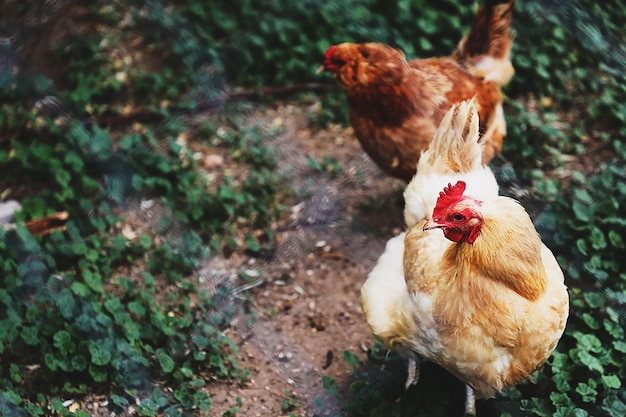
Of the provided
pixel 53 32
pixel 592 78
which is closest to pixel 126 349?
pixel 53 32

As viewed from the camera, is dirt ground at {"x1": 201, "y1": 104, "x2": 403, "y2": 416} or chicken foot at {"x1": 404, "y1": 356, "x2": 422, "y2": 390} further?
dirt ground at {"x1": 201, "y1": 104, "x2": 403, "y2": 416}

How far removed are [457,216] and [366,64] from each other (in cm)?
126

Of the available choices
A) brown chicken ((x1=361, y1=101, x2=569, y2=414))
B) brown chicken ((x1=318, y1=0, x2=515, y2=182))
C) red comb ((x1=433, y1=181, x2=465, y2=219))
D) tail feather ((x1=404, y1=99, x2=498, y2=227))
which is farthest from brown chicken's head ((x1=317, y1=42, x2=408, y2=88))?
red comb ((x1=433, y1=181, x2=465, y2=219))

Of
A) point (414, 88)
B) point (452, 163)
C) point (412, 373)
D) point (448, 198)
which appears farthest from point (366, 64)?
point (412, 373)

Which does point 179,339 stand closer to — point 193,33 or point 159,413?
point 159,413

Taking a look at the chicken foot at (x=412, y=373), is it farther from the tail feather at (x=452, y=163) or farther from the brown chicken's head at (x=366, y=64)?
the brown chicken's head at (x=366, y=64)

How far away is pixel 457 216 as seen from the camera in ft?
6.67

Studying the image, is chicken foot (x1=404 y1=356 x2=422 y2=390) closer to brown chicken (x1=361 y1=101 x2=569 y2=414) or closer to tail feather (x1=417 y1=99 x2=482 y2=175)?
brown chicken (x1=361 y1=101 x2=569 y2=414)

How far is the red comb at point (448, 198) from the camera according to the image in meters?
2.07

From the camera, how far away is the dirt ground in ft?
8.97

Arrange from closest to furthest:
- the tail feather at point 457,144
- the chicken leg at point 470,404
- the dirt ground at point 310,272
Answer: the tail feather at point 457,144
the chicken leg at point 470,404
the dirt ground at point 310,272

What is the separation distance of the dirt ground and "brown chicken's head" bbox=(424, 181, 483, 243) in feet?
2.88

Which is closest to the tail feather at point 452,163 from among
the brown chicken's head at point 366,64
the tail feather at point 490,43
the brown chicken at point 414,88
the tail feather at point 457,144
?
the tail feather at point 457,144

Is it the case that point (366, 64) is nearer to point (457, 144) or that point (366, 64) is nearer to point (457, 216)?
point (457, 144)
